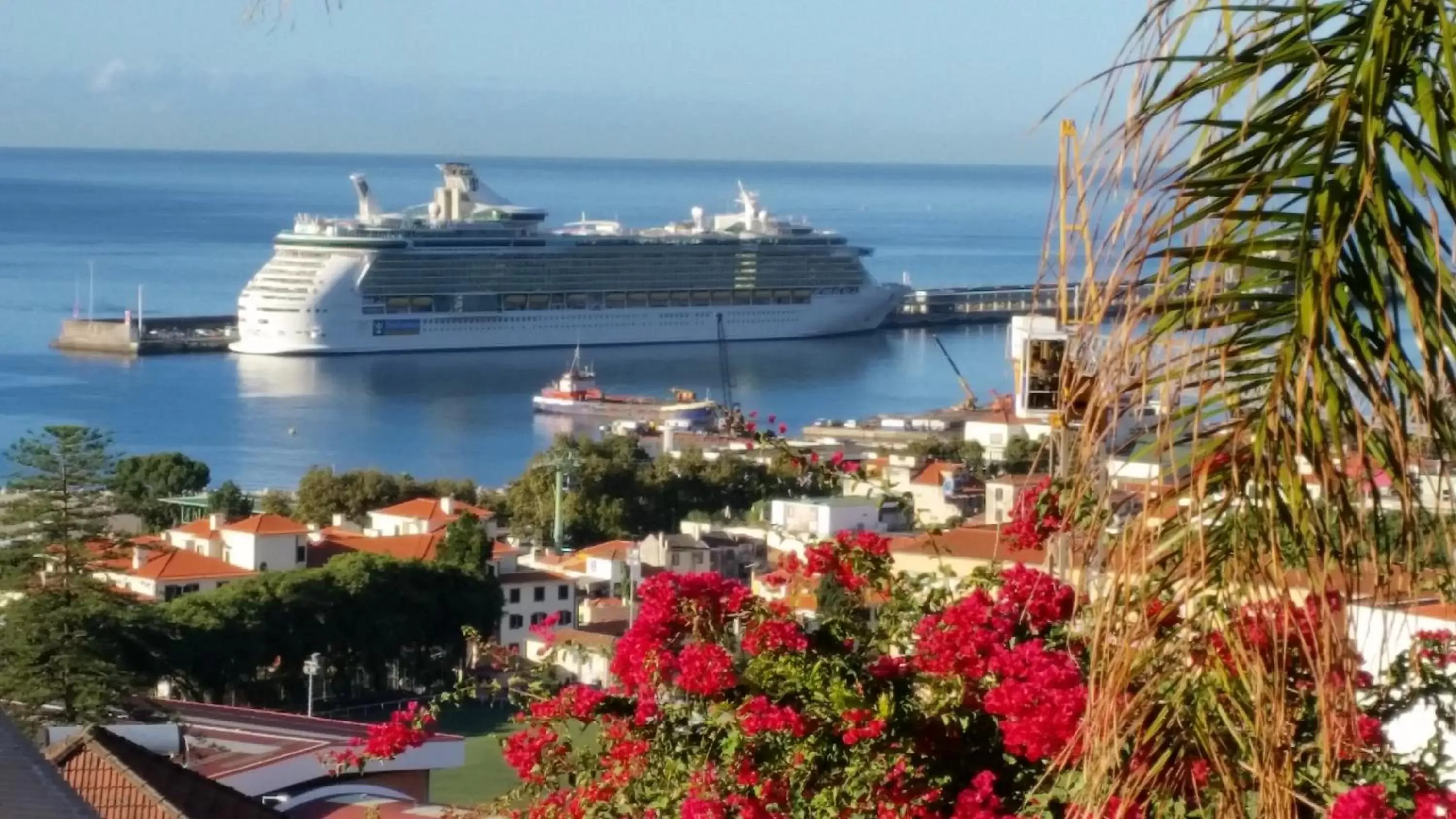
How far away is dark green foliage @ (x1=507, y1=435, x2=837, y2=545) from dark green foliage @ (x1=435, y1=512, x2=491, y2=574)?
290 centimetres

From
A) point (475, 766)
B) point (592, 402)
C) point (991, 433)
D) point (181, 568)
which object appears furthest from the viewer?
point (592, 402)

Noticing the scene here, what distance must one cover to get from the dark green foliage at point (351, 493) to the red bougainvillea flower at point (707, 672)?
54.6 feet

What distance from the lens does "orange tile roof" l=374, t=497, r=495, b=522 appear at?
1656 centimetres

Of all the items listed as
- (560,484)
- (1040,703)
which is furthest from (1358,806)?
(560,484)

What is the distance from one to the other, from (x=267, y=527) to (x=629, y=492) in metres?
4.47

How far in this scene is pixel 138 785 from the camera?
287cm

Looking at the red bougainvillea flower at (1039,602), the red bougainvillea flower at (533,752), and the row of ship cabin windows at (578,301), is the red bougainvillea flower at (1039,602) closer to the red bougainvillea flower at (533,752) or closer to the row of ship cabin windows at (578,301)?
the red bougainvillea flower at (533,752)

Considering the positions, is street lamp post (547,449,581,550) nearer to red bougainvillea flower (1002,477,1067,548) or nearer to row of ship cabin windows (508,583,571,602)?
row of ship cabin windows (508,583,571,602)

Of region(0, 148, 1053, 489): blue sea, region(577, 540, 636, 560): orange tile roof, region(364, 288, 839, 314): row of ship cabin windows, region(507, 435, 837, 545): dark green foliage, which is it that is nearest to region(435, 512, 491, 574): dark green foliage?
region(577, 540, 636, 560): orange tile roof

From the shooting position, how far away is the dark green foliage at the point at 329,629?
11.1 meters

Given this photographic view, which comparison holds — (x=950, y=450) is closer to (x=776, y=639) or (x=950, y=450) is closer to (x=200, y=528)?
(x=200, y=528)

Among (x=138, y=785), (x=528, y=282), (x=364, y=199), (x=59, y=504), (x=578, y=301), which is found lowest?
(x=59, y=504)

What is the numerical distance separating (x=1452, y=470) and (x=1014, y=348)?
2.50 feet

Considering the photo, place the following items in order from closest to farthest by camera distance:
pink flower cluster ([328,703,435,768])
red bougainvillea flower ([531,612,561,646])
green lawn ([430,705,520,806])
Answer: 1. pink flower cluster ([328,703,435,768])
2. red bougainvillea flower ([531,612,561,646])
3. green lawn ([430,705,520,806])
